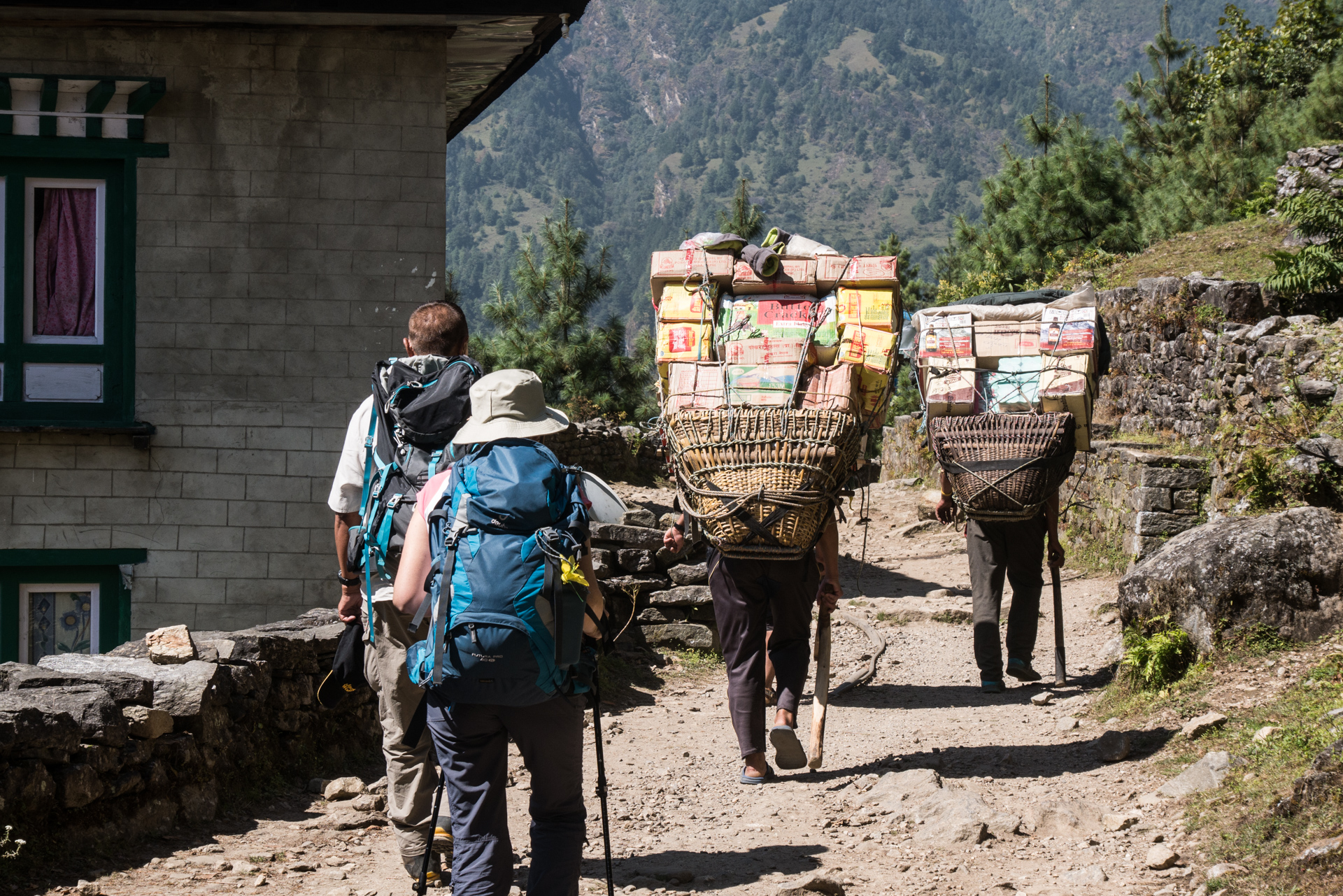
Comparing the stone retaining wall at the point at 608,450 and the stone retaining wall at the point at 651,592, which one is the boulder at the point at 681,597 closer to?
the stone retaining wall at the point at 651,592

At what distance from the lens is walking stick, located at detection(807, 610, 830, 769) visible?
593 centimetres

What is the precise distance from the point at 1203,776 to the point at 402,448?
3.58 metres

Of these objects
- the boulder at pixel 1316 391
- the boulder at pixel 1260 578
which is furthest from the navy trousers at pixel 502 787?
the boulder at pixel 1316 391

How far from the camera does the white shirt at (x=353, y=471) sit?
15.3 ft

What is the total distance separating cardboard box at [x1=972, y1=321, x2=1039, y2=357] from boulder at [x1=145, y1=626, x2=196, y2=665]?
4761 mm

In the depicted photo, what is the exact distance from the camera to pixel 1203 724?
5.47 metres

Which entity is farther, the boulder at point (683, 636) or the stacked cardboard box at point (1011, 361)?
the boulder at point (683, 636)

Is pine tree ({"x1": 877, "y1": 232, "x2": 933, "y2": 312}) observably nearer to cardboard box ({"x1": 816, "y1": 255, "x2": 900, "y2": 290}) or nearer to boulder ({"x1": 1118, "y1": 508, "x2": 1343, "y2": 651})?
boulder ({"x1": 1118, "y1": 508, "x2": 1343, "y2": 651})

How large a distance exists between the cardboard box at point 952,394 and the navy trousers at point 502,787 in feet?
13.4

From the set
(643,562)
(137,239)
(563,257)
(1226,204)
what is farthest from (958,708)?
(563,257)

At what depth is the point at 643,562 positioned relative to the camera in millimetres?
9227

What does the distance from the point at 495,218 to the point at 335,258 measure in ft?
591

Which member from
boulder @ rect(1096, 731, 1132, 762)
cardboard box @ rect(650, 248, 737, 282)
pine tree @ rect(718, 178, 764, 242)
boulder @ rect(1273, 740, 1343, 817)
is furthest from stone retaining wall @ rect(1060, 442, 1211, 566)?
pine tree @ rect(718, 178, 764, 242)

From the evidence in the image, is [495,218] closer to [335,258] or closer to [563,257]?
[563,257]
